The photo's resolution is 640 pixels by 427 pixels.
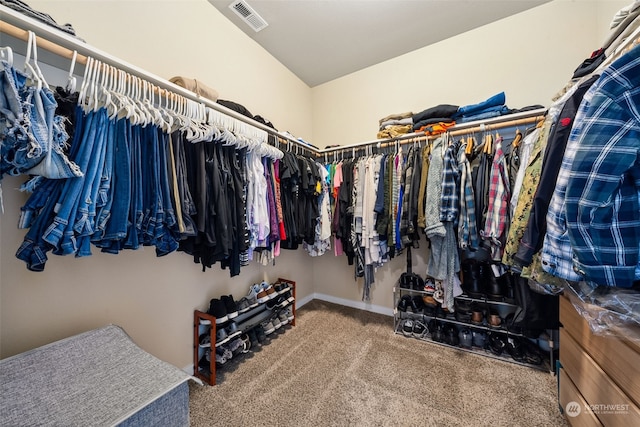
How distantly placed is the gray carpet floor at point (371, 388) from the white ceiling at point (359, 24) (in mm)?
2818

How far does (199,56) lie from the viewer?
5.33 feet

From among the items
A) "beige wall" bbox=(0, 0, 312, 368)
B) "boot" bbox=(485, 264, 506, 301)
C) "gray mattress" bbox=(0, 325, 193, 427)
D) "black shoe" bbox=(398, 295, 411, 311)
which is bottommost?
"black shoe" bbox=(398, 295, 411, 311)

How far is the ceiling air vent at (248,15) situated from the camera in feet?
5.61

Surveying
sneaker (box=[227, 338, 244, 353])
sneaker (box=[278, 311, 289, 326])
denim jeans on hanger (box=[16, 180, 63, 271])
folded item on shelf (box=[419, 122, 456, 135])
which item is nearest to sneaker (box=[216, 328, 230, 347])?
sneaker (box=[227, 338, 244, 353])

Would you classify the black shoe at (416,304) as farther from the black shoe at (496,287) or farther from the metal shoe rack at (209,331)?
the metal shoe rack at (209,331)

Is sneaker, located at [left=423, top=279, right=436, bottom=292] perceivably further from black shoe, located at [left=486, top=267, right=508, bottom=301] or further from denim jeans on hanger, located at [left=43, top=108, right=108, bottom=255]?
denim jeans on hanger, located at [left=43, top=108, right=108, bottom=255]

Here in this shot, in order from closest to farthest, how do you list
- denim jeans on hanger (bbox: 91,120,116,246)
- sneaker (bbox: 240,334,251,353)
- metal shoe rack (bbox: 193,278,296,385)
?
1. denim jeans on hanger (bbox: 91,120,116,246)
2. metal shoe rack (bbox: 193,278,296,385)
3. sneaker (bbox: 240,334,251,353)

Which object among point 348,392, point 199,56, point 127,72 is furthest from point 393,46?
point 348,392

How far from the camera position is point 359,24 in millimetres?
1917

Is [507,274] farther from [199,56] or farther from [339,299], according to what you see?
[199,56]

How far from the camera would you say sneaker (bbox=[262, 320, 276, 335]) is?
6.10 feet

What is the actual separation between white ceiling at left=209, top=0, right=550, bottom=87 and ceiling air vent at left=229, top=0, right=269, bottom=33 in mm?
36

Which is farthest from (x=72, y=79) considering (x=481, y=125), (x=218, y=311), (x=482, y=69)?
(x=482, y=69)

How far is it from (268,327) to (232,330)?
0.40 meters
